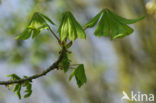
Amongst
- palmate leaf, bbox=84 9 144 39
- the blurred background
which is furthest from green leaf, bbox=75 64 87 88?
the blurred background

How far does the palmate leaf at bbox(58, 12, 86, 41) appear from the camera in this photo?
0.81m

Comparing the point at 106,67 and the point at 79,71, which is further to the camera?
the point at 106,67

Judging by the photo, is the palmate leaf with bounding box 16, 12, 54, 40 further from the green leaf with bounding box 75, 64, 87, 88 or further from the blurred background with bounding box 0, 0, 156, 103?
the blurred background with bounding box 0, 0, 156, 103

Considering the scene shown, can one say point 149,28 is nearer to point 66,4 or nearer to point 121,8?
point 121,8

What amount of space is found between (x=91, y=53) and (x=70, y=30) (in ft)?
14.4

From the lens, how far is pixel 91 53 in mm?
5184

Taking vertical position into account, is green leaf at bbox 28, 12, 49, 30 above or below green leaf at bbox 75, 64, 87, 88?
above

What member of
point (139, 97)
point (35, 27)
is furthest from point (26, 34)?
point (139, 97)

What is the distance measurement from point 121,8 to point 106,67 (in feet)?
6.90

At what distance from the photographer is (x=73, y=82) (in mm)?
5797

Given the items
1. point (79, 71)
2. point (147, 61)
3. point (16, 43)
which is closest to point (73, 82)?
point (16, 43)

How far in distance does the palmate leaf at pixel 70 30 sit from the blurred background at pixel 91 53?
2.64 metres

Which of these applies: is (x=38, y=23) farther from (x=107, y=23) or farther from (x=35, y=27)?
(x=107, y=23)

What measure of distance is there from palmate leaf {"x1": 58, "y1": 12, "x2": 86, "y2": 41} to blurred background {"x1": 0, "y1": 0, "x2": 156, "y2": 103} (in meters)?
2.64
